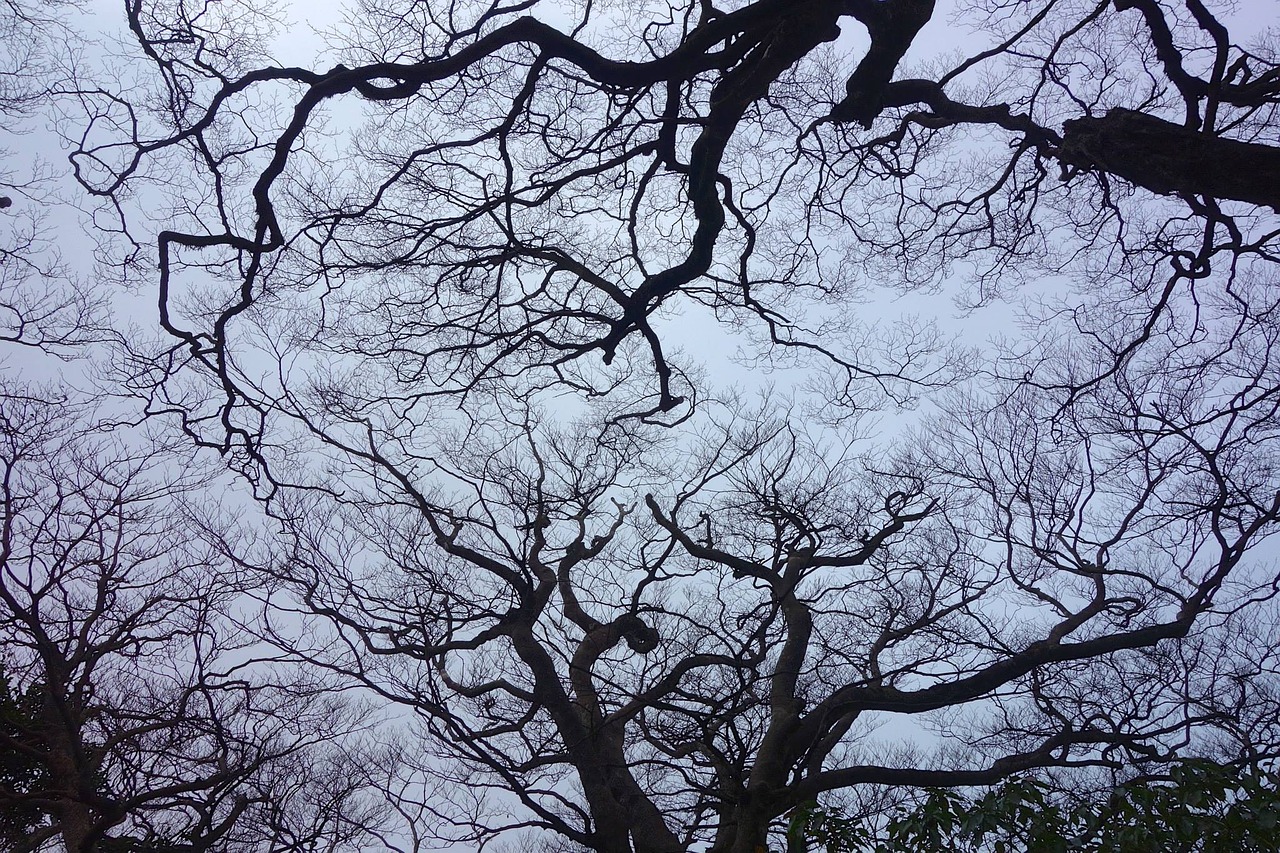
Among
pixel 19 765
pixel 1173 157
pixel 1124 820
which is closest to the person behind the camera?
pixel 1124 820

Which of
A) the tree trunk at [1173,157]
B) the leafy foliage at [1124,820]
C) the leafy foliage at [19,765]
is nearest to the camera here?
the leafy foliage at [1124,820]

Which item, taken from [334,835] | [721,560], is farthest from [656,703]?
[334,835]

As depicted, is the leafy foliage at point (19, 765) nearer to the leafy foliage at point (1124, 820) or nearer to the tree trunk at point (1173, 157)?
the leafy foliage at point (1124, 820)

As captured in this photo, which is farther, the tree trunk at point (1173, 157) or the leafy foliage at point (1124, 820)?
the tree trunk at point (1173, 157)

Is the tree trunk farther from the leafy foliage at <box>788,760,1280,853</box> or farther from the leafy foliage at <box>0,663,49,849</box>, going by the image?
the leafy foliage at <box>0,663,49,849</box>

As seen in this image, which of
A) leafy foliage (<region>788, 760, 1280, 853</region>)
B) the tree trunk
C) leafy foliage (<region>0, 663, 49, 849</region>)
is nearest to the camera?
leafy foliage (<region>788, 760, 1280, 853</region>)

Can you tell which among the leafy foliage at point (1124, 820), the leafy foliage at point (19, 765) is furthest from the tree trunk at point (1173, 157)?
the leafy foliage at point (19, 765)

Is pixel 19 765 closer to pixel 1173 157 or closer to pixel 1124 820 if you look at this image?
pixel 1124 820

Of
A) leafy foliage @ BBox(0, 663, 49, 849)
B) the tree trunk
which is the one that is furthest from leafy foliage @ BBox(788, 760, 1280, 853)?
leafy foliage @ BBox(0, 663, 49, 849)

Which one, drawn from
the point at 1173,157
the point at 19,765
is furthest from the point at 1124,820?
the point at 19,765

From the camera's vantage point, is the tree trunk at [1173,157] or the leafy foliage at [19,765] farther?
the leafy foliage at [19,765]

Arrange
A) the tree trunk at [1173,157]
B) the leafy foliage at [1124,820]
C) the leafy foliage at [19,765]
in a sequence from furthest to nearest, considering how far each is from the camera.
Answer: the leafy foliage at [19,765] < the tree trunk at [1173,157] < the leafy foliage at [1124,820]

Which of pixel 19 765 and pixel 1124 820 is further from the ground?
pixel 19 765

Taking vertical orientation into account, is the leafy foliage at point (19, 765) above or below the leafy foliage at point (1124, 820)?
above
